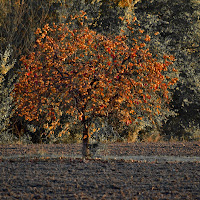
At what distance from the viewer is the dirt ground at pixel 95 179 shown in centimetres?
735

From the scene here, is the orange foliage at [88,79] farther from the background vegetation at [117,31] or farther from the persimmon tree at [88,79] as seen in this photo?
the background vegetation at [117,31]

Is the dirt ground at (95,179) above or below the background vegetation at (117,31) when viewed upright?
below

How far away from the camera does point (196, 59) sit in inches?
888

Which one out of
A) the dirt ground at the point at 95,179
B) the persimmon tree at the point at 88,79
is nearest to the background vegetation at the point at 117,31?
the dirt ground at the point at 95,179

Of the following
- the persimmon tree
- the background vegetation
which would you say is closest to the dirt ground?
the persimmon tree

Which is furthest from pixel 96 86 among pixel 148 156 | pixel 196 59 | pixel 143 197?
pixel 196 59

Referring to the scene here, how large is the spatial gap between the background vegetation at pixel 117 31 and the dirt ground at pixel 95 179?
561 cm

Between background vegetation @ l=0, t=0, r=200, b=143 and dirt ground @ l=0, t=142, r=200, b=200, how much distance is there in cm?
561

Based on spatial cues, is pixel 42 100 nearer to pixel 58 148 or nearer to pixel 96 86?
pixel 96 86

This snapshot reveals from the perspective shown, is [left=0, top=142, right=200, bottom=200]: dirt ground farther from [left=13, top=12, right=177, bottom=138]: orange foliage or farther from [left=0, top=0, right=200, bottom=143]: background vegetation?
[left=0, top=0, right=200, bottom=143]: background vegetation

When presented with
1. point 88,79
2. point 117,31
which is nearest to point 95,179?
point 88,79

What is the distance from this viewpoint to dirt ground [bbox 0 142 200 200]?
735 centimetres

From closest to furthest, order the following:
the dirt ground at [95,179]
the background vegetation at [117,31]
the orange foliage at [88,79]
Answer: the dirt ground at [95,179] → the orange foliage at [88,79] → the background vegetation at [117,31]

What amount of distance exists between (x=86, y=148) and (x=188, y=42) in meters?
12.2
